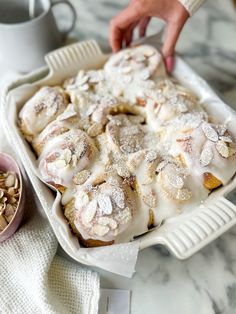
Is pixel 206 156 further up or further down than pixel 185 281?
further up

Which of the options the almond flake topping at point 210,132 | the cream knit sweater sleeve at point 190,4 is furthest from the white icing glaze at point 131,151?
the cream knit sweater sleeve at point 190,4

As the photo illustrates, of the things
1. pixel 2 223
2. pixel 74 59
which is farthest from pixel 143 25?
pixel 2 223

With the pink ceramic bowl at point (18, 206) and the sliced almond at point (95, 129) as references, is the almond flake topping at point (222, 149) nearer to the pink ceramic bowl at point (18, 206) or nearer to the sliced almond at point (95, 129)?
the sliced almond at point (95, 129)

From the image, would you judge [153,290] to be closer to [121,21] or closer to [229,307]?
[229,307]

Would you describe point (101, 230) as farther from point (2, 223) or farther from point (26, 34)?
point (26, 34)

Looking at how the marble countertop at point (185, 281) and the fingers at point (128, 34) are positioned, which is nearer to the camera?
the marble countertop at point (185, 281)
